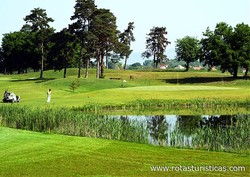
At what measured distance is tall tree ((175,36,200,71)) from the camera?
136000 mm

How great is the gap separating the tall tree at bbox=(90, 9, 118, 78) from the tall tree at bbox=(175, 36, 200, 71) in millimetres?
47225

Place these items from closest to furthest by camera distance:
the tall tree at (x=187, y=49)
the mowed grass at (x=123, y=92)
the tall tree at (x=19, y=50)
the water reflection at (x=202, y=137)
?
the water reflection at (x=202, y=137), the mowed grass at (x=123, y=92), the tall tree at (x=19, y=50), the tall tree at (x=187, y=49)

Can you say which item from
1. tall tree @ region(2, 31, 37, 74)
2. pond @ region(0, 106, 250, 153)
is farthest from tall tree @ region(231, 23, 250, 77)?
tall tree @ region(2, 31, 37, 74)

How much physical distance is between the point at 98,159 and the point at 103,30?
70.3m

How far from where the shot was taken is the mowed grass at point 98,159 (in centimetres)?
1583

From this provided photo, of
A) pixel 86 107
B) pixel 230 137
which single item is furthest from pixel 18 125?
pixel 230 137

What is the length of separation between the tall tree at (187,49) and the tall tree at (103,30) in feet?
155

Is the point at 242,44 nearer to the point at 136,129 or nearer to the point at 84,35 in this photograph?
the point at 84,35

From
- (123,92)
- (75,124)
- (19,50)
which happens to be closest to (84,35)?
(123,92)

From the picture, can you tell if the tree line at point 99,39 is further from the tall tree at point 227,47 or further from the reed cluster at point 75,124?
the reed cluster at point 75,124

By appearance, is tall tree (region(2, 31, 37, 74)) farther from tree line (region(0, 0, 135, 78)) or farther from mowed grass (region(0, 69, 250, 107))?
mowed grass (region(0, 69, 250, 107))

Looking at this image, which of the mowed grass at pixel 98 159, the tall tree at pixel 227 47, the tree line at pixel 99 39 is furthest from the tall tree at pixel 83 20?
the mowed grass at pixel 98 159

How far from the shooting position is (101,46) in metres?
91.9

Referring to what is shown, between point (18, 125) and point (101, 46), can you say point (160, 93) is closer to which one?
point (18, 125)
